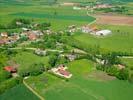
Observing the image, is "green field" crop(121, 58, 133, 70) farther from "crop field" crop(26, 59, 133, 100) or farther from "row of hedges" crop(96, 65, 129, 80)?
"crop field" crop(26, 59, 133, 100)

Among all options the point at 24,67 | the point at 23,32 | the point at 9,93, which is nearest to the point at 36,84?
the point at 9,93

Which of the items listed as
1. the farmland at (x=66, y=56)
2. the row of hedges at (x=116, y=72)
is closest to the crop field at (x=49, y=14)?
the farmland at (x=66, y=56)

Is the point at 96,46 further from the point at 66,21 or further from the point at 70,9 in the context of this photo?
the point at 70,9

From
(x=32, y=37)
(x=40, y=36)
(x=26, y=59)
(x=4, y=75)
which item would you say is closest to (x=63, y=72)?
(x=4, y=75)

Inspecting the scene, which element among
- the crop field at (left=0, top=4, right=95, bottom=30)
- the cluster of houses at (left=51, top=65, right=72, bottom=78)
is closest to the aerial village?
the cluster of houses at (left=51, top=65, right=72, bottom=78)

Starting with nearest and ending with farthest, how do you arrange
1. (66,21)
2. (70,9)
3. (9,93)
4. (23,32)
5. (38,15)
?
(9,93) → (23,32) → (66,21) → (38,15) → (70,9)

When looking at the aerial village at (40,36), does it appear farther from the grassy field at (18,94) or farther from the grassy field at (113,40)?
the grassy field at (18,94)
